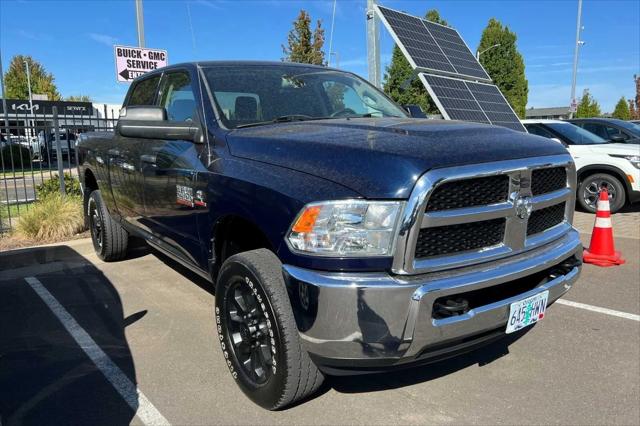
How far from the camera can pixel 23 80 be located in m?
60.2

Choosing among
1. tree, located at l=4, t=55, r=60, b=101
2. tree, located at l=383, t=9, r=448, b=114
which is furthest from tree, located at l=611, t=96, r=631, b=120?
tree, located at l=4, t=55, r=60, b=101

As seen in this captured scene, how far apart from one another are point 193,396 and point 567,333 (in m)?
2.74

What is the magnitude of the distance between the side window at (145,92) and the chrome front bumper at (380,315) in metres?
2.90

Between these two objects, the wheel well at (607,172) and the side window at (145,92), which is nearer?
the side window at (145,92)

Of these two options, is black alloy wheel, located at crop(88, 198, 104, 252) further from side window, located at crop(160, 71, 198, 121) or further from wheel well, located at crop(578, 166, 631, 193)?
wheel well, located at crop(578, 166, 631, 193)

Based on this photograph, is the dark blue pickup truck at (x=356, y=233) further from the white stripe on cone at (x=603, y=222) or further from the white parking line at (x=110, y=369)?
the white stripe on cone at (x=603, y=222)

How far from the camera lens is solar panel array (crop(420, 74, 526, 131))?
920 cm

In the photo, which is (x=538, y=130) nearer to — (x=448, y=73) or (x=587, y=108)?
(x=448, y=73)

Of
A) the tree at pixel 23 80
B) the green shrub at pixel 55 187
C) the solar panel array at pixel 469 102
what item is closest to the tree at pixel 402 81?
the solar panel array at pixel 469 102

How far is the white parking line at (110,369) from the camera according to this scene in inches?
109

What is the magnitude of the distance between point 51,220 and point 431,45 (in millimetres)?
8189

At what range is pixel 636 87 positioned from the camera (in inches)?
1708

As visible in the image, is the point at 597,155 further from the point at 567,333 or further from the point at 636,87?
the point at 636,87

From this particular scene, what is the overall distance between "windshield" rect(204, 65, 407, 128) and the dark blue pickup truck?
0.03 m
